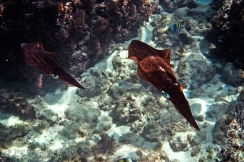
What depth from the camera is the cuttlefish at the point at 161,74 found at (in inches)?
59.6

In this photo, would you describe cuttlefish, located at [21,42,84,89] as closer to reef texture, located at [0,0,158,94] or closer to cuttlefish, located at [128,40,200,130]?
cuttlefish, located at [128,40,200,130]

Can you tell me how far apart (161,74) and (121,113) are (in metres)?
4.54

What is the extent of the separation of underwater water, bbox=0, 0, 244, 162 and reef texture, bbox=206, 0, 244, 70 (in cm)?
28

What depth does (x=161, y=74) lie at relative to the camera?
5.93ft

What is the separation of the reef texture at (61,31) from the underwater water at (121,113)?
10cm

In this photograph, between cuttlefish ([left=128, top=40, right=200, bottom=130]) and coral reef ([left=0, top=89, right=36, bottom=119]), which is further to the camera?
coral reef ([left=0, top=89, right=36, bottom=119])

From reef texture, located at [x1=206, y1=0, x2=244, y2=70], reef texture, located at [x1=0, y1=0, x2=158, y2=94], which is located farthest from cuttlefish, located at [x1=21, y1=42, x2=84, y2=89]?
reef texture, located at [x1=206, y1=0, x2=244, y2=70]

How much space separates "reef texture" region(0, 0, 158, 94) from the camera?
4922 millimetres

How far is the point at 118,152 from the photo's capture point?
5.30 metres

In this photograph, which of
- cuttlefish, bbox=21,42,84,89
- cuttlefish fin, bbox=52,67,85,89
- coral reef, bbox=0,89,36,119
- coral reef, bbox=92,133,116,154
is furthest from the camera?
coral reef, bbox=0,89,36,119

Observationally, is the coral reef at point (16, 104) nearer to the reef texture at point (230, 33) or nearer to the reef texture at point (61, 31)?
the reef texture at point (61, 31)

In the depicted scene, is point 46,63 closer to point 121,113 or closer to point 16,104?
point 121,113

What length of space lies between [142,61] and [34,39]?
427 cm

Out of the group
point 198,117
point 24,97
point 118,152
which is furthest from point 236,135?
point 24,97
